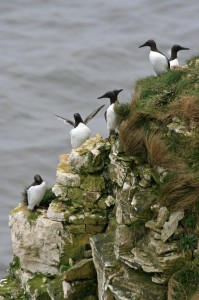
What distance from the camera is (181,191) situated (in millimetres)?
19000

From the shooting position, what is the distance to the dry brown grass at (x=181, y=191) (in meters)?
18.8

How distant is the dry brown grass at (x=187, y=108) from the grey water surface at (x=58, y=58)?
71.3 ft

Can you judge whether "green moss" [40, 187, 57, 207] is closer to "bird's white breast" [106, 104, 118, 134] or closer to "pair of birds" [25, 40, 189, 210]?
"pair of birds" [25, 40, 189, 210]

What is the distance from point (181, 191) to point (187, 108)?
193 centimetres

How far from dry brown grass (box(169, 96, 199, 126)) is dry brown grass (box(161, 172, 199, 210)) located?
1464 millimetres

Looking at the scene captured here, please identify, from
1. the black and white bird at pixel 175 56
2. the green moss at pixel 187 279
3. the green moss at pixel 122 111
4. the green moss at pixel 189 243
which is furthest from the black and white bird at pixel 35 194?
the green moss at pixel 187 279

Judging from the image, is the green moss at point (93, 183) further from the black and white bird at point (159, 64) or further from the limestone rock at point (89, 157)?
the black and white bird at point (159, 64)

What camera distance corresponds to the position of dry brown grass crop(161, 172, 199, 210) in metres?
18.8

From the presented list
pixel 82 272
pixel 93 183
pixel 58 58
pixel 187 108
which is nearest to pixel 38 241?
pixel 93 183

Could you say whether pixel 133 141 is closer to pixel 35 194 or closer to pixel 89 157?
pixel 89 157

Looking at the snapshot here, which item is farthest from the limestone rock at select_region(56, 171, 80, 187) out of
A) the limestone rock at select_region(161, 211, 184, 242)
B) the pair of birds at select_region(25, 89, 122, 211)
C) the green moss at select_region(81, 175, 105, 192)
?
the limestone rock at select_region(161, 211, 184, 242)

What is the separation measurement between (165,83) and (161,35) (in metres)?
35.9

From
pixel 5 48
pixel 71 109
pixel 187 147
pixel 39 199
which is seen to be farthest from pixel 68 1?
pixel 187 147

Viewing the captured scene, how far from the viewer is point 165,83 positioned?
23.1 metres
